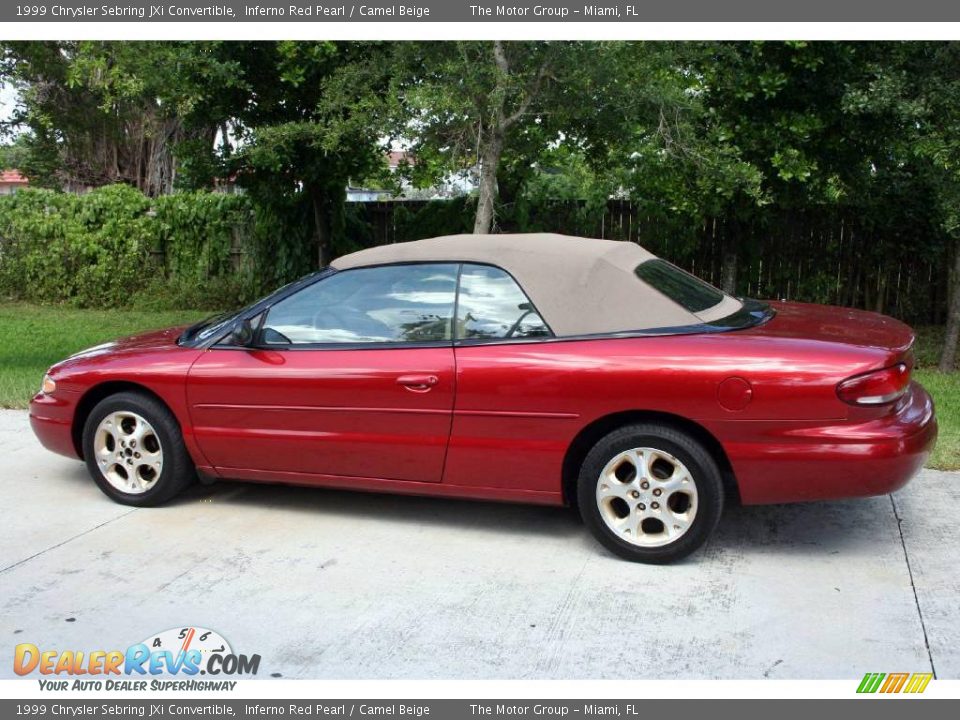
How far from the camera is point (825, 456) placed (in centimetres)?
432

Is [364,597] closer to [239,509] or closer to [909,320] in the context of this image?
[239,509]

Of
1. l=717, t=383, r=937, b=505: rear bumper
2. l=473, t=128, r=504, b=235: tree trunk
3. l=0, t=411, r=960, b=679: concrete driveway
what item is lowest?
l=0, t=411, r=960, b=679: concrete driveway

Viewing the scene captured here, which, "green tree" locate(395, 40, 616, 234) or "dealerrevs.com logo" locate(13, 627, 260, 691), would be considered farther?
"green tree" locate(395, 40, 616, 234)

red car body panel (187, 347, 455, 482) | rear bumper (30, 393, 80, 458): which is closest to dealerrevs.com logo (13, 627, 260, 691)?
red car body panel (187, 347, 455, 482)

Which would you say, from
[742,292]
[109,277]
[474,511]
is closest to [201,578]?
[474,511]

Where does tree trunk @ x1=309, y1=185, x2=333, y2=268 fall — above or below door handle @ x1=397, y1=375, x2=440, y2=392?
above

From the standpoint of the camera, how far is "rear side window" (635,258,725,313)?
199 inches

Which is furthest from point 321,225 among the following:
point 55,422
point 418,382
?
point 418,382

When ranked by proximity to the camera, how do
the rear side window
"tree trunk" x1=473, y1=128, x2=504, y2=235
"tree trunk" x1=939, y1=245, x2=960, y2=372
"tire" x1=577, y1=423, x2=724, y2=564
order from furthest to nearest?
"tree trunk" x1=939, y1=245, x2=960, y2=372, "tree trunk" x1=473, y1=128, x2=504, y2=235, the rear side window, "tire" x1=577, y1=423, x2=724, y2=564

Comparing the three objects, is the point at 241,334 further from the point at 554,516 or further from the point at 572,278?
the point at 554,516

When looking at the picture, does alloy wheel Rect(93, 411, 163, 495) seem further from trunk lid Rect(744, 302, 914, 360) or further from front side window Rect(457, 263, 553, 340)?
trunk lid Rect(744, 302, 914, 360)

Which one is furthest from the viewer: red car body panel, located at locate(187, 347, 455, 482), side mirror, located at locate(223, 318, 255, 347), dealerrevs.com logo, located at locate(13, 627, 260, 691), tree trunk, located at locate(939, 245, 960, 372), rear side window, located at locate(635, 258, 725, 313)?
tree trunk, located at locate(939, 245, 960, 372)

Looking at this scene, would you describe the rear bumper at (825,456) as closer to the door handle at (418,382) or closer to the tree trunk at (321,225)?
the door handle at (418,382)

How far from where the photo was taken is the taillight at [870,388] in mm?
4297
